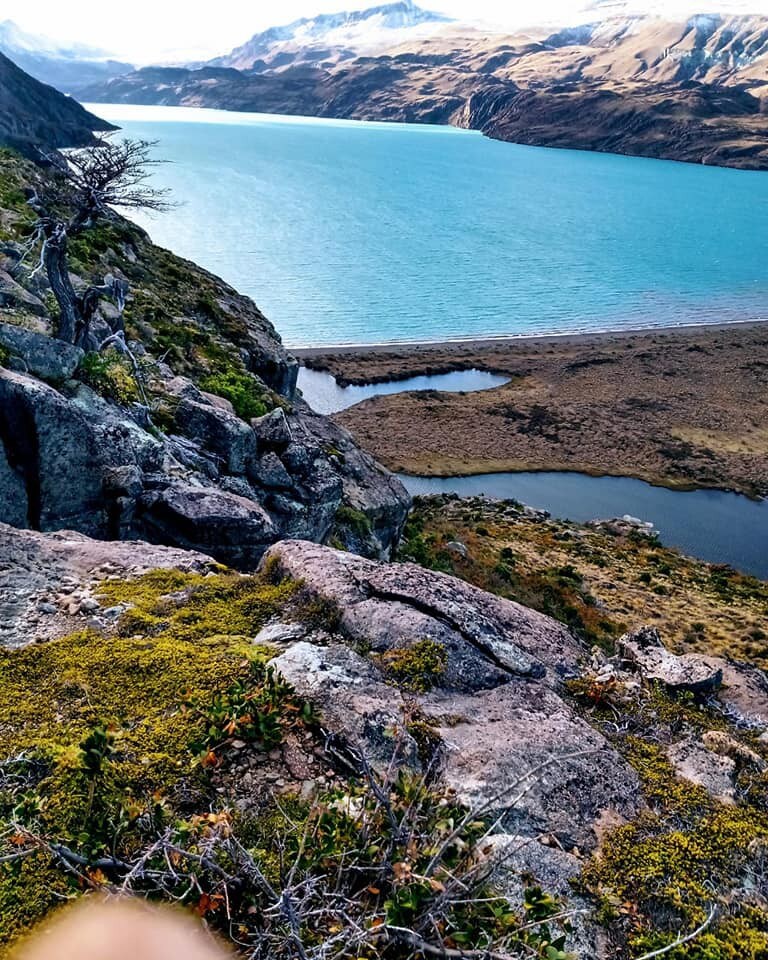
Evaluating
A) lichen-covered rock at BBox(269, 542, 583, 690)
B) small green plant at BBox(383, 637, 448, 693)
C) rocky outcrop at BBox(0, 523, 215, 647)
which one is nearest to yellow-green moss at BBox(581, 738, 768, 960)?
lichen-covered rock at BBox(269, 542, 583, 690)

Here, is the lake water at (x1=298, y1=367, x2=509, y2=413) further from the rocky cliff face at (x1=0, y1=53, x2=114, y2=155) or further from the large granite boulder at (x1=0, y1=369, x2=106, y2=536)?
the rocky cliff face at (x1=0, y1=53, x2=114, y2=155)

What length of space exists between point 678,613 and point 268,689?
91.6 ft

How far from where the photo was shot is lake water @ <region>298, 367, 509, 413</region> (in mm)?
60375

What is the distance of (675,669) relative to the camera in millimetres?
9211

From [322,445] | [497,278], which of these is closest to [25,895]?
[322,445]

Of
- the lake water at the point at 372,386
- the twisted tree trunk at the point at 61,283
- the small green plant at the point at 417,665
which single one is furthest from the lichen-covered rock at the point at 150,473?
the lake water at the point at 372,386

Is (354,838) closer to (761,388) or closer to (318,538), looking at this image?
(318,538)

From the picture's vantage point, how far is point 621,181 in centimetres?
18500

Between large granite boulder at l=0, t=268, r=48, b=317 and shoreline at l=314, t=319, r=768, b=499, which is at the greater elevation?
large granite boulder at l=0, t=268, r=48, b=317

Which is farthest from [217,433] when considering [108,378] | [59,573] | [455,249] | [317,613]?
[455,249]

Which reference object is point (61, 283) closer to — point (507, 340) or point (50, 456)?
point (50, 456)

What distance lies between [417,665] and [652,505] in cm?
4463

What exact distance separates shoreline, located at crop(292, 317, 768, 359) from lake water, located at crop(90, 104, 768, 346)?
152 cm

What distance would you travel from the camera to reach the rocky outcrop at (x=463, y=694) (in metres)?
6.05
